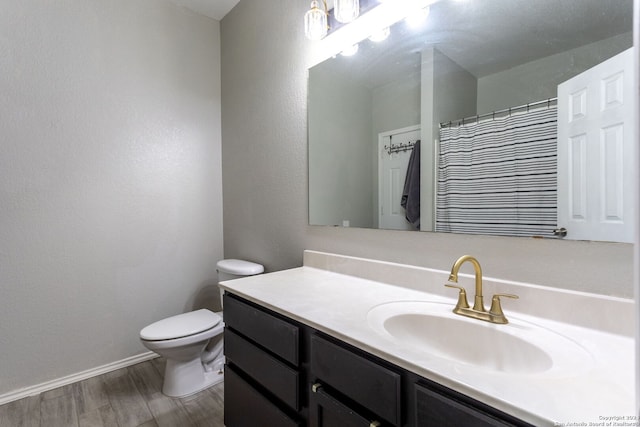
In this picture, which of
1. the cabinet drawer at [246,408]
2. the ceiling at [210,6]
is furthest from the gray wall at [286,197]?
the cabinet drawer at [246,408]

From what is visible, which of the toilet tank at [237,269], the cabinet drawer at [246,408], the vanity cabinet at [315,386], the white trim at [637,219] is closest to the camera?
the white trim at [637,219]


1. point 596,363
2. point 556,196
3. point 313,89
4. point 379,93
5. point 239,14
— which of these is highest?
point 239,14

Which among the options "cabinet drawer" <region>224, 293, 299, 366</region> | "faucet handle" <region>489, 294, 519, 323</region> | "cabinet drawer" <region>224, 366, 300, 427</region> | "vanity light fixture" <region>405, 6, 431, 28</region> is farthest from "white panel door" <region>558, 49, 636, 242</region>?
"cabinet drawer" <region>224, 366, 300, 427</region>

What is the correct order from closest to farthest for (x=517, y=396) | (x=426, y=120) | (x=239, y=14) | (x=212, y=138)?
(x=517, y=396) → (x=426, y=120) → (x=239, y=14) → (x=212, y=138)

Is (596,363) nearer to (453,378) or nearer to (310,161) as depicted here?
(453,378)

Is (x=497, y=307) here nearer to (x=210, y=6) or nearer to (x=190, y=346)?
(x=190, y=346)

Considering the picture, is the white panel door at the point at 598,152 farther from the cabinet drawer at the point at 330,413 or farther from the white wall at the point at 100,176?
the white wall at the point at 100,176

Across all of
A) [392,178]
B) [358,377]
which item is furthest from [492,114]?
[358,377]

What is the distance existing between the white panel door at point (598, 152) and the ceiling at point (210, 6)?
2.35m

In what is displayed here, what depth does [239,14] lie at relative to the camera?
2283 millimetres

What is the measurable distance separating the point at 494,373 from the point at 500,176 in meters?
0.67

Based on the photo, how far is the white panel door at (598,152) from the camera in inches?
31.3

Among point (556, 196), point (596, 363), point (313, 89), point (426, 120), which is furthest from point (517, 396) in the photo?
point (313, 89)

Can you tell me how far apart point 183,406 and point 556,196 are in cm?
206
